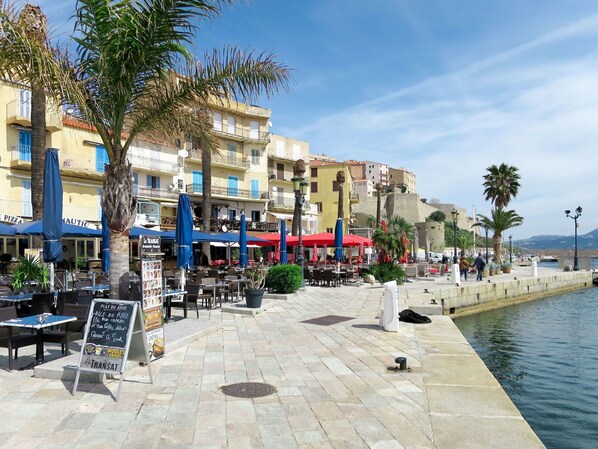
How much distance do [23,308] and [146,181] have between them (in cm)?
2636

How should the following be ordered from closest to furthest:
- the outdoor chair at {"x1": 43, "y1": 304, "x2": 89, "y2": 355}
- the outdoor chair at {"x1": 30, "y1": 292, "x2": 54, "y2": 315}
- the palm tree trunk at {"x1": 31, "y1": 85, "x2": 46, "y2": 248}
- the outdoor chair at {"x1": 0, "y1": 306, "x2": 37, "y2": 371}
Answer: the outdoor chair at {"x1": 0, "y1": 306, "x2": 37, "y2": 371} < the outdoor chair at {"x1": 43, "y1": 304, "x2": 89, "y2": 355} < the outdoor chair at {"x1": 30, "y1": 292, "x2": 54, "y2": 315} < the palm tree trunk at {"x1": 31, "y1": 85, "x2": 46, "y2": 248}

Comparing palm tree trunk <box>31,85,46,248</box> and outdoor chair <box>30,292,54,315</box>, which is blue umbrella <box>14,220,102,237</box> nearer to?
palm tree trunk <box>31,85,46,248</box>

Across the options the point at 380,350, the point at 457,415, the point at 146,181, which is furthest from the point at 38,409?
the point at 146,181

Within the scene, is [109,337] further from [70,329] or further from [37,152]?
[37,152]

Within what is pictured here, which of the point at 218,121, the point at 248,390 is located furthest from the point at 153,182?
the point at 248,390

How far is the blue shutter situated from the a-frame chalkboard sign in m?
37.0

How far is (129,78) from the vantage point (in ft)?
24.9

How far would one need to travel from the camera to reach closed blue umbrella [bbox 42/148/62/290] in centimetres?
909

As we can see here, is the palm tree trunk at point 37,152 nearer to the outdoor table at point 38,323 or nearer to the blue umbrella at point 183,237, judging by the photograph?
the blue umbrella at point 183,237

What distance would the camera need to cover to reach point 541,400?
345 inches

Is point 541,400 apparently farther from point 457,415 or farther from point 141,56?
point 141,56

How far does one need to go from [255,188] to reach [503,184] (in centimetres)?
2202

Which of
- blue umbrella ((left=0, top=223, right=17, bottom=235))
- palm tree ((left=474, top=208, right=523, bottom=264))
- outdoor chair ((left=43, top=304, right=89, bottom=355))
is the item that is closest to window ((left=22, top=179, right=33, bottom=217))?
blue umbrella ((left=0, top=223, right=17, bottom=235))

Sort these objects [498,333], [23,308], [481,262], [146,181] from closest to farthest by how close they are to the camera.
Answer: [23,308], [498,333], [481,262], [146,181]
